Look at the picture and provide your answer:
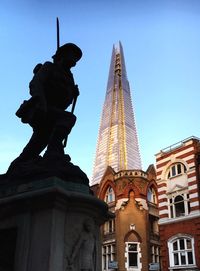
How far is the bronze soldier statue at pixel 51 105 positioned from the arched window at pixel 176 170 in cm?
2318

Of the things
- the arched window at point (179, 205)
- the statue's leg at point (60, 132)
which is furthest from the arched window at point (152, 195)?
the statue's leg at point (60, 132)

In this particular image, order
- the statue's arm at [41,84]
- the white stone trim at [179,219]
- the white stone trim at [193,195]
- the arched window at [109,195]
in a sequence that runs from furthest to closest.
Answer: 1. the arched window at [109,195]
2. the white stone trim at [193,195]
3. the white stone trim at [179,219]
4. the statue's arm at [41,84]

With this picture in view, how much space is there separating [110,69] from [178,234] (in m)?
38.0

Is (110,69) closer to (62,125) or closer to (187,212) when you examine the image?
(187,212)

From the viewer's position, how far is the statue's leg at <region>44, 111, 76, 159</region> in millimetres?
5961

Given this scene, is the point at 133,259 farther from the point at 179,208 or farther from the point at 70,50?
the point at 70,50

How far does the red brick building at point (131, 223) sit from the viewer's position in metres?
31.8

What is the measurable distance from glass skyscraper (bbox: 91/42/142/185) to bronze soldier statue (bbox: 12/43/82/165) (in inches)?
1469

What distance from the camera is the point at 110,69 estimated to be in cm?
6000

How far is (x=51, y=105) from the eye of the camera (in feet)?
21.0

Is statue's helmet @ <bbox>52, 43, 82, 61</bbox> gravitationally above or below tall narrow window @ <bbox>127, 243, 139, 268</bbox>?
above

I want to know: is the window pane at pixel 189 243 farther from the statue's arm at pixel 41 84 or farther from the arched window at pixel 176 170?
the statue's arm at pixel 41 84

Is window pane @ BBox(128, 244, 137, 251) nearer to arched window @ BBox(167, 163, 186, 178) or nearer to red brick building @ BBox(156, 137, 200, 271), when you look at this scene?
red brick building @ BBox(156, 137, 200, 271)

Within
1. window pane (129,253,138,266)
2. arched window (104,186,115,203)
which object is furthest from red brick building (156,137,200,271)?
arched window (104,186,115,203)
